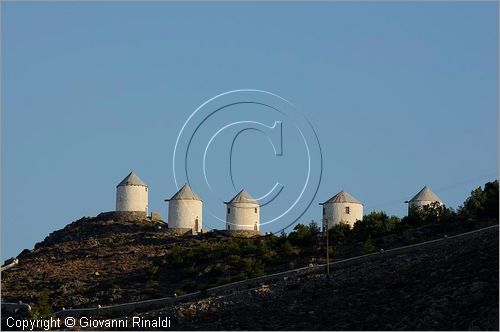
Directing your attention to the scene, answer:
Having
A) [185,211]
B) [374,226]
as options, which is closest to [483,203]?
[374,226]

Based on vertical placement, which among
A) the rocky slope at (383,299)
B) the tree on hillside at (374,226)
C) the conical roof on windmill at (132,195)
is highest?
the conical roof on windmill at (132,195)

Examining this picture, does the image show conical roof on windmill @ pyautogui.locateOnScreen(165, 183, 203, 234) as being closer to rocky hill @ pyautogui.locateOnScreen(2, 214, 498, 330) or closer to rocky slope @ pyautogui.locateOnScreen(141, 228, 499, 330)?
rocky hill @ pyautogui.locateOnScreen(2, 214, 498, 330)

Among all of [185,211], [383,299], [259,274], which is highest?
[185,211]

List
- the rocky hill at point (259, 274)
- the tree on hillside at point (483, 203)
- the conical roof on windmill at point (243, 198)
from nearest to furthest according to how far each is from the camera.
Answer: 1. the rocky hill at point (259, 274)
2. the tree on hillside at point (483, 203)
3. the conical roof on windmill at point (243, 198)

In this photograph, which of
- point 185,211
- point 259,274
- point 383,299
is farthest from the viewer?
point 185,211

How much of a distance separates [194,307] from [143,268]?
1599 centimetres

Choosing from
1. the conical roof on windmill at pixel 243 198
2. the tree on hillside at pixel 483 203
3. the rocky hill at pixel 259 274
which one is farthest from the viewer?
the conical roof on windmill at pixel 243 198

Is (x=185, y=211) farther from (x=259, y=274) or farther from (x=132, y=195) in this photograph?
(x=259, y=274)

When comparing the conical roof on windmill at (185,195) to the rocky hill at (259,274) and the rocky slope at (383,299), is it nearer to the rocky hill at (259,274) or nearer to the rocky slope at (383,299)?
the rocky hill at (259,274)

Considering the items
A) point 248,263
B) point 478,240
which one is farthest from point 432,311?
point 248,263

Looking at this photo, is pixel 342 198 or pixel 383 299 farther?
pixel 342 198

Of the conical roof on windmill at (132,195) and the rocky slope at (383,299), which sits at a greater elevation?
the conical roof on windmill at (132,195)

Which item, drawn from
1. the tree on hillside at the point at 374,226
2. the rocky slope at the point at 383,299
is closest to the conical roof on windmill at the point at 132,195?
the tree on hillside at the point at 374,226

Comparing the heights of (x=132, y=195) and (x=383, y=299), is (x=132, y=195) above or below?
above
